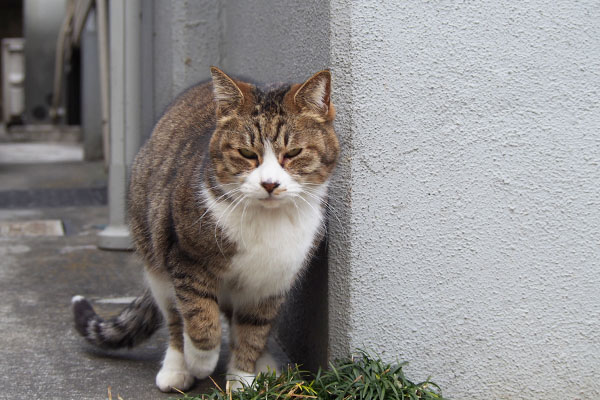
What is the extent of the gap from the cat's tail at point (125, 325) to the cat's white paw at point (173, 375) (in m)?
0.23

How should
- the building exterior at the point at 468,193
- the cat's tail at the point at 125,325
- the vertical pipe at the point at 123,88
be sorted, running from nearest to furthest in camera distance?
the building exterior at the point at 468,193
the cat's tail at the point at 125,325
the vertical pipe at the point at 123,88

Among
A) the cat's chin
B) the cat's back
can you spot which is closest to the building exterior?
the cat's chin

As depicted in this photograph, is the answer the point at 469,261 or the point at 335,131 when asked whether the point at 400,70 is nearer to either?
the point at 335,131

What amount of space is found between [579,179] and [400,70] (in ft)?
2.54

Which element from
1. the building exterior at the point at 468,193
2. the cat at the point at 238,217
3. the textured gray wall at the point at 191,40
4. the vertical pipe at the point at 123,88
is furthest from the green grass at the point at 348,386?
the vertical pipe at the point at 123,88

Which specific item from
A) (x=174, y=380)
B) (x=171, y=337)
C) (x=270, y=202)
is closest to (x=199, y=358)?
(x=174, y=380)

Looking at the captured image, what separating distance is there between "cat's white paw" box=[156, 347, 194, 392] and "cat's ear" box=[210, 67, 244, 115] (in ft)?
3.33

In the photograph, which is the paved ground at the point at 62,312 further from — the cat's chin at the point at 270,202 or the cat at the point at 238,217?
the cat's chin at the point at 270,202

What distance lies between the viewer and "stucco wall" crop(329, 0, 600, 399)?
240 cm

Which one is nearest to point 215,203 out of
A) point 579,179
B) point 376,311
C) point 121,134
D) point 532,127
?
point 376,311

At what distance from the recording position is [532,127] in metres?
2.48

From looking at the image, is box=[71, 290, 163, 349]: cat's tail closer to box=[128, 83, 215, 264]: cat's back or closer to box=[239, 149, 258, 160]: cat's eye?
box=[128, 83, 215, 264]: cat's back

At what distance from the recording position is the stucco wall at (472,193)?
94.7 inches

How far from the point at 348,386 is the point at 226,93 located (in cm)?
108
